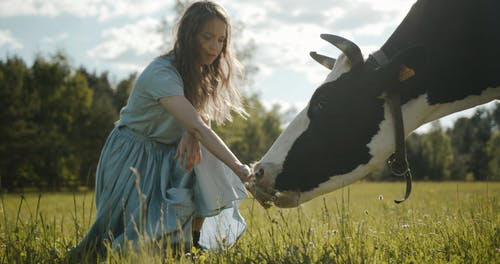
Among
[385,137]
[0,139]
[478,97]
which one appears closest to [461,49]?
[478,97]

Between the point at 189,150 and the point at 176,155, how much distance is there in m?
0.12

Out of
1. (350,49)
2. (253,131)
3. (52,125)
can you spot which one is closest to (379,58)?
(350,49)

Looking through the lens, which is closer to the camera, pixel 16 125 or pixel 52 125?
pixel 16 125

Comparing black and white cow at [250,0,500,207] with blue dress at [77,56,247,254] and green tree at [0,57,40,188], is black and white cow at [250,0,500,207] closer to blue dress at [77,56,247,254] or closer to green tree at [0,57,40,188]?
blue dress at [77,56,247,254]

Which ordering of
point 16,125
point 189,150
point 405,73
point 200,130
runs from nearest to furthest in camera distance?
point 405,73
point 200,130
point 189,150
point 16,125

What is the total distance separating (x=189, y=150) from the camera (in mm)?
4008

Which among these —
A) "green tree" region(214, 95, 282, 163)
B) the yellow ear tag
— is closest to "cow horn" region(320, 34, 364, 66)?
the yellow ear tag

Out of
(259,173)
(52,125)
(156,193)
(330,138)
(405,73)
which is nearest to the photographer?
(405,73)

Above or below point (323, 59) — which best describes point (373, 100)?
below

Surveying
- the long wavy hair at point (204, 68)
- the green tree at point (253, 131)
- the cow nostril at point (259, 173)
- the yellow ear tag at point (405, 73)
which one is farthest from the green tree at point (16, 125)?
the yellow ear tag at point (405, 73)

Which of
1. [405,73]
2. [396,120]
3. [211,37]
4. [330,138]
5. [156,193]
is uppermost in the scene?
[211,37]

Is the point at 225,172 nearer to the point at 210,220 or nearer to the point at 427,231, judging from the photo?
the point at 210,220

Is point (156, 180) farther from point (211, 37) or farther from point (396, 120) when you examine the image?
point (396, 120)

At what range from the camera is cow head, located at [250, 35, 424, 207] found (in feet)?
11.6
